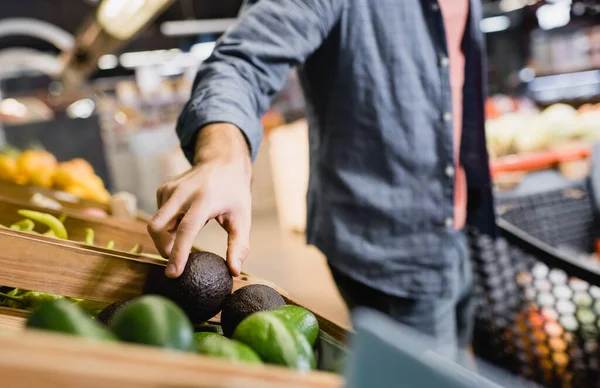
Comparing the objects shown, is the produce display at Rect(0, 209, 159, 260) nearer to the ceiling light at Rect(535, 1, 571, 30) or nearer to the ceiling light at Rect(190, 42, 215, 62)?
the ceiling light at Rect(535, 1, 571, 30)

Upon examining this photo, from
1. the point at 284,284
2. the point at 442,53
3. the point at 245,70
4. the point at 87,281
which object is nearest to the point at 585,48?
the point at 284,284

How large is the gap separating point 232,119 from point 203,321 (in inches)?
14.8

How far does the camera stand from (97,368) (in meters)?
0.35

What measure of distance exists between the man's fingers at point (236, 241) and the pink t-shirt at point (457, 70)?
0.89 metres

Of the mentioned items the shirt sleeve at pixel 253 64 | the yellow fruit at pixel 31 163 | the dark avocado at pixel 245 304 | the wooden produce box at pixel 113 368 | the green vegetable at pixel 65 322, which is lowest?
the yellow fruit at pixel 31 163

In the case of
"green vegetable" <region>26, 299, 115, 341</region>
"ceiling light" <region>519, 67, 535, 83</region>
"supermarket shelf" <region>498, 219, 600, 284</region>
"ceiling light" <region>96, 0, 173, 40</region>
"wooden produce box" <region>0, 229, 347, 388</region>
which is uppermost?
"ceiling light" <region>96, 0, 173, 40</region>

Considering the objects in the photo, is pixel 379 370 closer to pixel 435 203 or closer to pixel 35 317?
pixel 35 317

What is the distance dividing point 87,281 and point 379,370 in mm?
559

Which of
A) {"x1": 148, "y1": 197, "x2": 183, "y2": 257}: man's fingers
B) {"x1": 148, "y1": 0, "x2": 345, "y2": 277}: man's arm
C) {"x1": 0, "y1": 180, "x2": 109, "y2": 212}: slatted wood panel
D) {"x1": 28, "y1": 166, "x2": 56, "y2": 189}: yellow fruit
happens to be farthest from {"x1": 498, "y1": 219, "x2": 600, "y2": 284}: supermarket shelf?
{"x1": 28, "y1": 166, "x2": 56, "y2": 189}: yellow fruit

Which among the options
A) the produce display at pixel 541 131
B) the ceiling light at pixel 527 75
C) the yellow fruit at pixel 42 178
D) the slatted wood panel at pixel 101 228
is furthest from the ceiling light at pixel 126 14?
the ceiling light at pixel 527 75

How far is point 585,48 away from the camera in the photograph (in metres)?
7.39

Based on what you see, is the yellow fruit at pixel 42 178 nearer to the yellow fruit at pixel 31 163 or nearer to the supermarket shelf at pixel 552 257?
the yellow fruit at pixel 31 163

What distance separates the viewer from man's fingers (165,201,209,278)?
2.52ft

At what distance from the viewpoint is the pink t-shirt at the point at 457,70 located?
1.60 m
